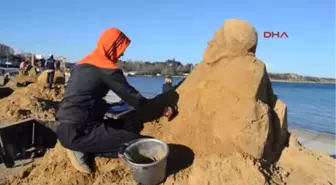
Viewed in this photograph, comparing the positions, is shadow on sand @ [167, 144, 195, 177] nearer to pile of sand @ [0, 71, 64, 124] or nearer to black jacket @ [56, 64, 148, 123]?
black jacket @ [56, 64, 148, 123]

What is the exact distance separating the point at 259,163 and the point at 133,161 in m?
1.26

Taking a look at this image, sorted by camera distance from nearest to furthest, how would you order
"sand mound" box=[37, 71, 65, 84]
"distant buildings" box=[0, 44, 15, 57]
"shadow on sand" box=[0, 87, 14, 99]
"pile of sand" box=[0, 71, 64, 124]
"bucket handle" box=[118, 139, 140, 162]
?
"bucket handle" box=[118, 139, 140, 162], "pile of sand" box=[0, 71, 64, 124], "shadow on sand" box=[0, 87, 14, 99], "sand mound" box=[37, 71, 65, 84], "distant buildings" box=[0, 44, 15, 57]

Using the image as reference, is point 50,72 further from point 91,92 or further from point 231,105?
point 231,105

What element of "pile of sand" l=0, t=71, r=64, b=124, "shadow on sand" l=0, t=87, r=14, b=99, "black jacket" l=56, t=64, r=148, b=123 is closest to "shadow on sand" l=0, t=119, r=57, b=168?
"pile of sand" l=0, t=71, r=64, b=124

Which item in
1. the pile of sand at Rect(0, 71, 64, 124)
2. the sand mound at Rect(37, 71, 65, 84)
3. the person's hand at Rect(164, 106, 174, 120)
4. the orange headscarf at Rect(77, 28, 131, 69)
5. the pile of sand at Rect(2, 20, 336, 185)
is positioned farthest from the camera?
the sand mound at Rect(37, 71, 65, 84)

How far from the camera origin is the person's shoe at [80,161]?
13.4 ft

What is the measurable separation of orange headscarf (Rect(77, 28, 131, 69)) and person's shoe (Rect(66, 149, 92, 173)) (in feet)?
3.12

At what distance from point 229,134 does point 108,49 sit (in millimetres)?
1499

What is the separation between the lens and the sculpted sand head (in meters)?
4.60

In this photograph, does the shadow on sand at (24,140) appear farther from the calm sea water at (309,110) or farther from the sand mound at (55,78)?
the calm sea water at (309,110)

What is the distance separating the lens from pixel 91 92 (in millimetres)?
3936

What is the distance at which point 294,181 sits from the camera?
419cm

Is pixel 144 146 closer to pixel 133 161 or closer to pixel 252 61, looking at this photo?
pixel 133 161

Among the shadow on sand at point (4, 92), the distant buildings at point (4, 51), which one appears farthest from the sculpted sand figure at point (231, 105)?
the distant buildings at point (4, 51)
